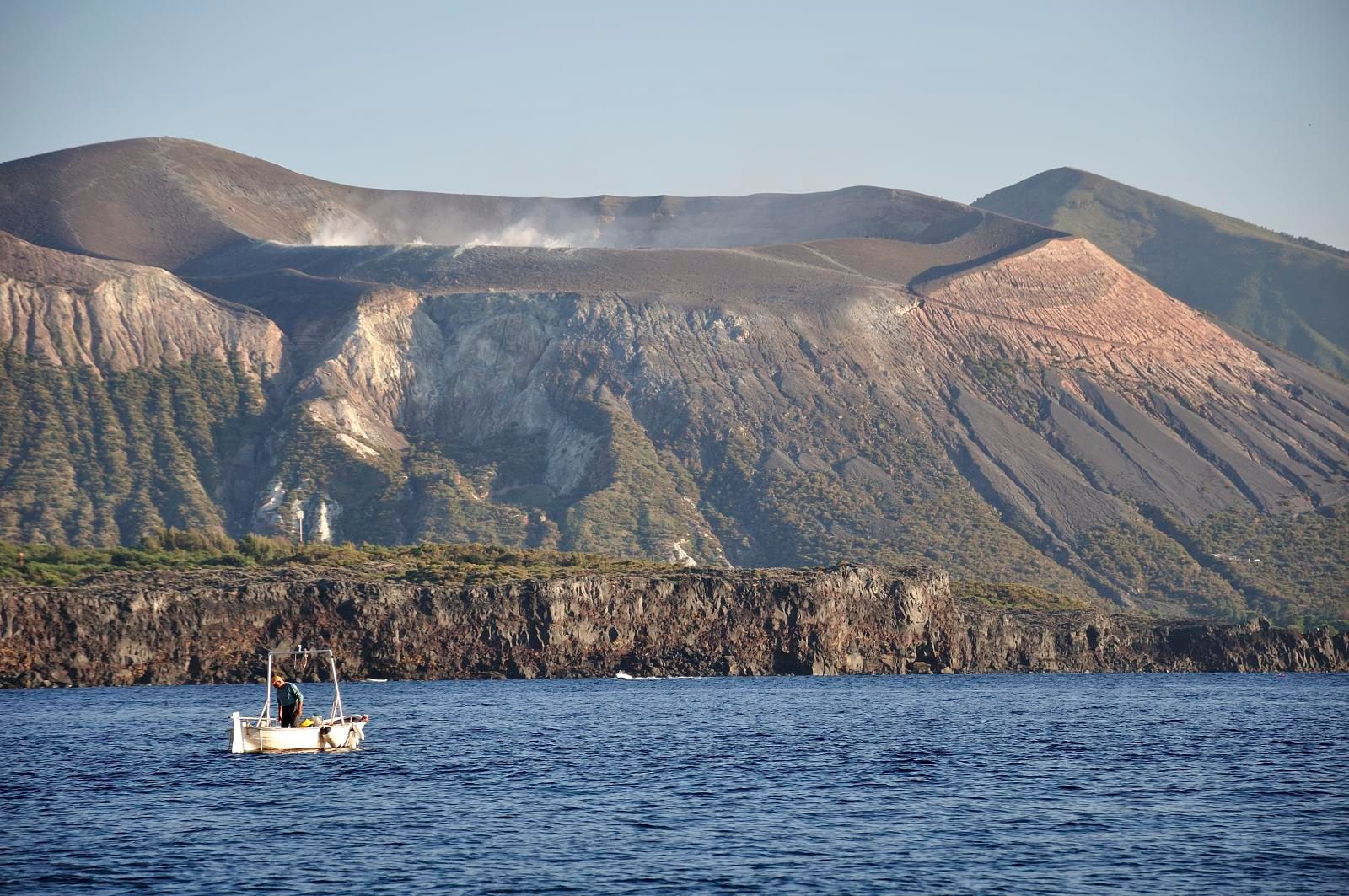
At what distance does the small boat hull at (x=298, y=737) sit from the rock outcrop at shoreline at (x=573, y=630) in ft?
168

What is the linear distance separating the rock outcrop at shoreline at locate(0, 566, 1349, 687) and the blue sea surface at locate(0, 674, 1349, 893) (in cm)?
2190

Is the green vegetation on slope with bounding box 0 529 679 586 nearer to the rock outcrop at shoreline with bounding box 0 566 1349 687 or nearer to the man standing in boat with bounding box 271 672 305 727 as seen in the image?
the rock outcrop at shoreline with bounding box 0 566 1349 687

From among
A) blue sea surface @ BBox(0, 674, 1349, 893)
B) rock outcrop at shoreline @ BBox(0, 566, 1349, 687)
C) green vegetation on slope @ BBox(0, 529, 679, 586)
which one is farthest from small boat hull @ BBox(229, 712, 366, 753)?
green vegetation on slope @ BBox(0, 529, 679, 586)

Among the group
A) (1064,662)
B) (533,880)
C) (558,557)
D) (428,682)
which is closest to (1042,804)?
(533,880)

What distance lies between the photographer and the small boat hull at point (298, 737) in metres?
71.3

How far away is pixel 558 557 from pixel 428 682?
41959 mm

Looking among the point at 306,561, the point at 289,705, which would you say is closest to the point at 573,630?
the point at 306,561

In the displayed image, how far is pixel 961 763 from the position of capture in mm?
69750

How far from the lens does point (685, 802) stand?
2308 inches

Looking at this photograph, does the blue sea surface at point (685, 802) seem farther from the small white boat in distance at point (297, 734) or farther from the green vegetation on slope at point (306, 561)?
the green vegetation on slope at point (306, 561)

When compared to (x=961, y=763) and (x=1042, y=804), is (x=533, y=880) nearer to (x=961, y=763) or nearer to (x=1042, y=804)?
(x=1042, y=804)

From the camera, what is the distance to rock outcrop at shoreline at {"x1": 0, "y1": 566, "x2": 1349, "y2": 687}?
396 feet

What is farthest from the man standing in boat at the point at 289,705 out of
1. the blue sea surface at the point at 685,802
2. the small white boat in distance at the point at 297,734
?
the blue sea surface at the point at 685,802

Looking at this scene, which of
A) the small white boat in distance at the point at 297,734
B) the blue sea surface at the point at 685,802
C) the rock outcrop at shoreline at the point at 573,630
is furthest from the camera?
the rock outcrop at shoreline at the point at 573,630
